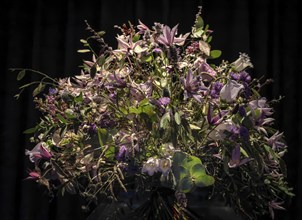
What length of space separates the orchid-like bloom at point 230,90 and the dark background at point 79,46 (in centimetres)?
140

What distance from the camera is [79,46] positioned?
2258mm

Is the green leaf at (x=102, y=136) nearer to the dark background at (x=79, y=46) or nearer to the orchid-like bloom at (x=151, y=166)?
the orchid-like bloom at (x=151, y=166)

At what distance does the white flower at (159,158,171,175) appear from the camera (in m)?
0.73

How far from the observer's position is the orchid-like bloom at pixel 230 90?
75cm

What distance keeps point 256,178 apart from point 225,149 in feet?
0.36

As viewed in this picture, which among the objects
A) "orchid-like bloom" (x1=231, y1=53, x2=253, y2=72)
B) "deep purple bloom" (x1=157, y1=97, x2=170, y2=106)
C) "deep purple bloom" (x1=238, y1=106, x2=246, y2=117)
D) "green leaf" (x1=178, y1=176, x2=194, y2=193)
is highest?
"orchid-like bloom" (x1=231, y1=53, x2=253, y2=72)

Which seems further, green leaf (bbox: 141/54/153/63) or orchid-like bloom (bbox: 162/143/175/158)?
green leaf (bbox: 141/54/153/63)

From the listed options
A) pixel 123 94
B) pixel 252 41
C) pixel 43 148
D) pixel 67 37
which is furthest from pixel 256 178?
pixel 67 37

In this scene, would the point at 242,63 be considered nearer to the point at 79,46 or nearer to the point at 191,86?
the point at 191,86

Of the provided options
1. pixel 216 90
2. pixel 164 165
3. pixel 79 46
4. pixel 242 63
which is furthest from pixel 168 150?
pixel 79 46

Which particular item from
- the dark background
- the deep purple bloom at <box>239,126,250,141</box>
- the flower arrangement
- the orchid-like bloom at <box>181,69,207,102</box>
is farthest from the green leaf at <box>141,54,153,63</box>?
the dark background

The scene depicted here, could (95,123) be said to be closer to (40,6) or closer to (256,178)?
(256,178)

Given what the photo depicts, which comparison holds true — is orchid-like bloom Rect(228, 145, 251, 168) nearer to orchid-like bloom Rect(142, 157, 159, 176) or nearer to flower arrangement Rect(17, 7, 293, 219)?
flower arrangement Rect(17, 7, 293, 219)

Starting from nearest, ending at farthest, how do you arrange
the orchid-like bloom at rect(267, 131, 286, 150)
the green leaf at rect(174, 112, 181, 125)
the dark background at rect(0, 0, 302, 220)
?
1. the green leaf at rect(174, 112, 181, 125)
2. the orchid-like bloom at rect(267, 131, 286, 150)
3. the dark background at rect(0, 0, 302, 220)
